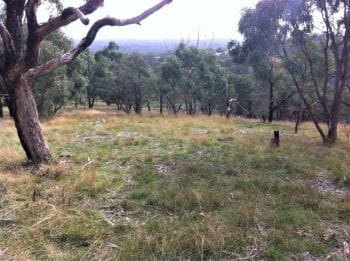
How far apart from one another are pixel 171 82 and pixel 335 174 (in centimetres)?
2907

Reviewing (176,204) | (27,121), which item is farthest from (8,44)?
(176,204)

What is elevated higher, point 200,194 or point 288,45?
point 288,45

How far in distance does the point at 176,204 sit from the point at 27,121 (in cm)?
364

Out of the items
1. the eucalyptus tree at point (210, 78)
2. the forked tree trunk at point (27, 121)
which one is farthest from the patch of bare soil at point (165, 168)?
the eucalyptus tree at point (210, 78)

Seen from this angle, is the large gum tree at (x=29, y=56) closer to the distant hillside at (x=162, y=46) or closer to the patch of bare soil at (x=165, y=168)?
the patch of bare soil at (x=165, y=168)

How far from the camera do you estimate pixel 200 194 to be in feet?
20.0

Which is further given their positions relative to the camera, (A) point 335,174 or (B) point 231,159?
(B) point 231,159

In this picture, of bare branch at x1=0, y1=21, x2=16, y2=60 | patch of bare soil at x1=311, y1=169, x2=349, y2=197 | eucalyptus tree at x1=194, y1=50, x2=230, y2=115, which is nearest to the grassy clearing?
patch of bare soil at x1=311, y1=169, x2=349, y2=197

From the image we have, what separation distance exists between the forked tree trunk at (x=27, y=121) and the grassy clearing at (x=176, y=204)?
313 millimetres

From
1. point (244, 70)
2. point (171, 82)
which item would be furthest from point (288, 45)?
point (244, 70)

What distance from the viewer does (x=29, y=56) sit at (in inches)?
289

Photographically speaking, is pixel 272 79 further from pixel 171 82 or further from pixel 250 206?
pixel 250 206

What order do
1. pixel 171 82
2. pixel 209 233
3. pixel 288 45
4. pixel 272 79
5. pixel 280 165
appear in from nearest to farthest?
1. pixel 209 233
2. pixel 280 165
3. pixel 288 45
4. pixel 272 79
5. pixel 171 82

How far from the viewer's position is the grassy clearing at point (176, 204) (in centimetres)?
443
